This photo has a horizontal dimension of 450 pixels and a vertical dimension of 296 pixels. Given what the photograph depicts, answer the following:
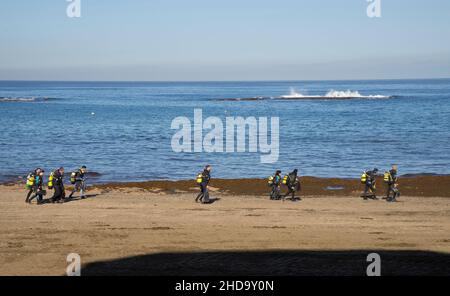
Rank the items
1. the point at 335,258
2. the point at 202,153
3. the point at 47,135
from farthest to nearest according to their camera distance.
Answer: the point at 47,135
the point at 202,153
the point at 335,258

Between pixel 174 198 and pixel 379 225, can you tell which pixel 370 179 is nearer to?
pixel 379 225

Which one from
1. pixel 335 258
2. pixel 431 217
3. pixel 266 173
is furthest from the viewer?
pixel 266 173

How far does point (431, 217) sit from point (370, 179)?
16.2 feet

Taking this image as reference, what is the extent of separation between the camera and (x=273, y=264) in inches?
612

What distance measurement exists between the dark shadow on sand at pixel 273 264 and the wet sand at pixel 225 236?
0.09 feet

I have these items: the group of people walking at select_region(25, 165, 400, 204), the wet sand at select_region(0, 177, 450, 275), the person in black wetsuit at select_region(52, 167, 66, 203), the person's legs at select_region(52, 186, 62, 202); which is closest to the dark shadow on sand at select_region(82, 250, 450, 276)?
the wet sand at select_region(0, 177, 450, 275)

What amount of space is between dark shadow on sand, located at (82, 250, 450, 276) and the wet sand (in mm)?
26

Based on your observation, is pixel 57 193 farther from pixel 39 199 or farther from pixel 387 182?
pixel 387 182

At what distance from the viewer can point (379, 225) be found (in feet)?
67.8

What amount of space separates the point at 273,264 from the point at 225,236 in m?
3.45

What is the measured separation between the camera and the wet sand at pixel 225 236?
15430mm

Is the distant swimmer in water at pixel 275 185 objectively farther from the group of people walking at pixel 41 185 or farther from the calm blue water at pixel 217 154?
the calm blue water at pixel 217 154

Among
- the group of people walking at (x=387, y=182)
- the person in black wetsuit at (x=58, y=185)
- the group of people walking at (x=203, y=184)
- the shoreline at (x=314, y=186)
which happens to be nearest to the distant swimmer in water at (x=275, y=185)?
the group of people walking at (x=203, y=184)
